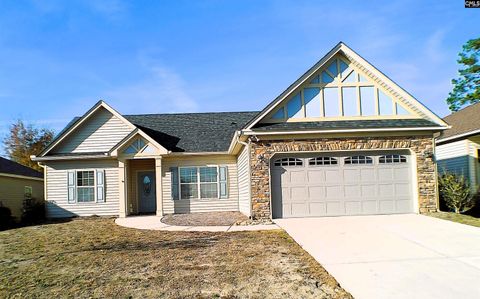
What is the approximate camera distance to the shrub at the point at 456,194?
13766 mm

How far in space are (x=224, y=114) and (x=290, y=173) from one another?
921 cm

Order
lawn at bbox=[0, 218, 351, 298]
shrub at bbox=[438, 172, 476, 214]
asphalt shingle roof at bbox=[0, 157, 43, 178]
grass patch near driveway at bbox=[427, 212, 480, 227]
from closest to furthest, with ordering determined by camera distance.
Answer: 1. lawn at bbox=[0, 218, 351, 298]
2. grass patch near driveway at bbox=[427, 212, 480, 227]
3. shrub at bbox=[438, 172, 476, 214]
4. asphalt shingle roof at bbox=[0, 157, 43, 178]

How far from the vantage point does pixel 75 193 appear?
17984mm

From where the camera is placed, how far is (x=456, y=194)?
13773mm

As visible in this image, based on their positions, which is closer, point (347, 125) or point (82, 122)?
point (347, 125)

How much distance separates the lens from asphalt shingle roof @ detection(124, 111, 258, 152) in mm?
18328

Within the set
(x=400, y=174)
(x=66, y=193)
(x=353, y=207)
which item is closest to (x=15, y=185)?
(x=66, y=193)

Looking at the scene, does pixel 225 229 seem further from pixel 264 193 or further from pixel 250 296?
pixel 250 296

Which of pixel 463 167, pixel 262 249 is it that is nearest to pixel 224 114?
pixel 463 167

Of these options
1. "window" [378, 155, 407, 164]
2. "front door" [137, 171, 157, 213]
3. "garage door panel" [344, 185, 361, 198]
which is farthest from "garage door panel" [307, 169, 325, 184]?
"front door" [137, 171, 157, 213]

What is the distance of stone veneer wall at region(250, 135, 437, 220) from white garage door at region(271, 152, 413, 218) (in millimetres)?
303

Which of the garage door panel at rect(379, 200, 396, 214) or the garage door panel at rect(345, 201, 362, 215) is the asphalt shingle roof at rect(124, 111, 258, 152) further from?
the garage door panel at rect(379, 200, 396, 214)

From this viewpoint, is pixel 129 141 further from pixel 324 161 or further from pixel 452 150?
pixel 452 150

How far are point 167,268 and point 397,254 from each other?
4355 mm
